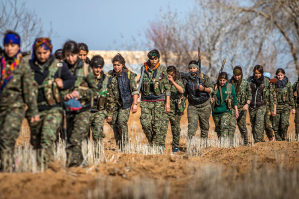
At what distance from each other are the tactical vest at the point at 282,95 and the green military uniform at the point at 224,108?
8.09ft

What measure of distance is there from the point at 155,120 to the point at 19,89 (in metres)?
3.79

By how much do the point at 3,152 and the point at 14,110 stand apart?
1.95 feet

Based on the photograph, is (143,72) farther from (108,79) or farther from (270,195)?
(270,195)

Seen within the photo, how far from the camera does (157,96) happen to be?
8102mm

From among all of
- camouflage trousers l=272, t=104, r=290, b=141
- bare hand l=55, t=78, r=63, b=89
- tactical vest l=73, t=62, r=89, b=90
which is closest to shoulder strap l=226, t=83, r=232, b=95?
camouflage trousers l=272, t=104, r=290, b=141

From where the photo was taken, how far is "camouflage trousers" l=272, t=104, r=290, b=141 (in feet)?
36.8

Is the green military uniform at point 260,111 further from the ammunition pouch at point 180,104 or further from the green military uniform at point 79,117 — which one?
the green military uniform at point 79,117

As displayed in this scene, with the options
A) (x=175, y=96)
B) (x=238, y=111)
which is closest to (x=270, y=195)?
(x=175, y=96)

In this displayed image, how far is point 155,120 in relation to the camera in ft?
26.5

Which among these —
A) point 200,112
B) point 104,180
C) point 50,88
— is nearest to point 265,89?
point 200,112

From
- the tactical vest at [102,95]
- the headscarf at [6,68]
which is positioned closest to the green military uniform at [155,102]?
the tactical vest at [102,95]

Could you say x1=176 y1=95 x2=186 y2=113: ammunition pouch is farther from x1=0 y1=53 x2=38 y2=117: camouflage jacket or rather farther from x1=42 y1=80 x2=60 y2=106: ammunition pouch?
x1=0 y1=53 x2=38 y2=117: camouflage jacket

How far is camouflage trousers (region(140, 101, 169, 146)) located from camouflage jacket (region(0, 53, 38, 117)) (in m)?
3.49

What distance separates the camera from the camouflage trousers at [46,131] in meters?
4.90
